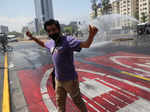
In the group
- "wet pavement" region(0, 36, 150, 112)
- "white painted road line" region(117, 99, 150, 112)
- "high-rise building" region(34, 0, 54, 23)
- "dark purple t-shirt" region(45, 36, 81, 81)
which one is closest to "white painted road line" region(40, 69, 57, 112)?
"wet pavement" region(0, 36, 150, 112)

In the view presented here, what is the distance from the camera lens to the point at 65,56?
6.07ft

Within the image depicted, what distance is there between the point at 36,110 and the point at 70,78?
1563 millimetres

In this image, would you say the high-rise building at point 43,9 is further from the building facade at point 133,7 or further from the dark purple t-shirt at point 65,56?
the dark purple t-shirt at point 65,56

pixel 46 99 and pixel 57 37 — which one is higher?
pixel 57 37

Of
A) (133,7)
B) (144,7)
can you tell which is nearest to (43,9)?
(133,7)

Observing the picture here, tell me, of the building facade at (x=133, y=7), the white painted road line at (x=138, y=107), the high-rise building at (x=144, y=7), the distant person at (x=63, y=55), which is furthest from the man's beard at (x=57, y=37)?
the high-rise building at (x=144, y=7)

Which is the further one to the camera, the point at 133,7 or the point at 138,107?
the point at 133,7

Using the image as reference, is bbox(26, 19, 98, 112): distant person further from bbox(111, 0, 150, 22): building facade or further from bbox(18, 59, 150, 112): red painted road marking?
bbox(111, 0, 150, 22): building facade

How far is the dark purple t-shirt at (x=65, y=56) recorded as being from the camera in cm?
180

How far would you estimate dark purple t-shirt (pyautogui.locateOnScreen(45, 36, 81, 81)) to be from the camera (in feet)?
5.90

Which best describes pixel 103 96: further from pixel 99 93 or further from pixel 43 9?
pixel 43 9

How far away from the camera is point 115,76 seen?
15.5 ft

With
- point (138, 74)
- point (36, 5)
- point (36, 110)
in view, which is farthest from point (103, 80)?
point (36, 5)

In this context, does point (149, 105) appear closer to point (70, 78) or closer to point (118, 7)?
point (70, 78)
